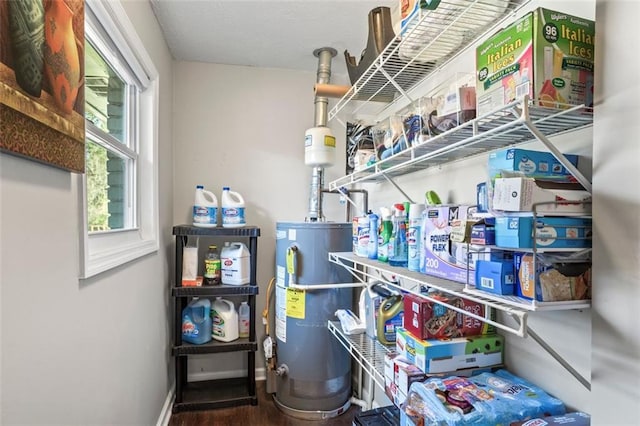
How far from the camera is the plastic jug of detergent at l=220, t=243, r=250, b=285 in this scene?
7.49 ft

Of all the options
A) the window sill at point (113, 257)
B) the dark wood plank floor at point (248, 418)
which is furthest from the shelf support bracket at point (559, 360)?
the dark wood plank floor at point (248, 418)

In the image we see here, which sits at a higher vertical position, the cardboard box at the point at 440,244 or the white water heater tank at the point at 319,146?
the white water heater tank at the point at 319,146

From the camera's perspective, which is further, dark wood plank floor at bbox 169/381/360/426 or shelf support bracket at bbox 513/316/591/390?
dark wood plank floor at bbox 169/381/360/426

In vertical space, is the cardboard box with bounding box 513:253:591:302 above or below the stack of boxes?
above

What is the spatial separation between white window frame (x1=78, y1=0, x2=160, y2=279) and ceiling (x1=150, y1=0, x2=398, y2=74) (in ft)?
1.19

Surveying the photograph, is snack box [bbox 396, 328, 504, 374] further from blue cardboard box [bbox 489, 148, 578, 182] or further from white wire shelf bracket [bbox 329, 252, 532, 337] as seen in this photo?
blue cardboard box [bbox 489, 148, 578, 182]

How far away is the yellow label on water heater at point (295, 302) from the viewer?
7.13 feet

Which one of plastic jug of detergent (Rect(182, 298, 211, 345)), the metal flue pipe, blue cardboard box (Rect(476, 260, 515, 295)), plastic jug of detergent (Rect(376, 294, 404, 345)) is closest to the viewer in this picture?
blue cardboard box (Rect(476, 260, 515, 295))

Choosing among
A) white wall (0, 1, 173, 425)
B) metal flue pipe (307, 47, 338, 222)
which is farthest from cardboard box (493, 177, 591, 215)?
metal flue pipe (307, 47, 338, 222)

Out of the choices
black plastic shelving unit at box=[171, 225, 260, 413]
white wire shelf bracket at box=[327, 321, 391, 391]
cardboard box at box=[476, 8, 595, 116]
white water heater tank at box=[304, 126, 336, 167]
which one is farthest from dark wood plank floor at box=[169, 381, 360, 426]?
cardboard box at box=[476, 8, 595, 116]

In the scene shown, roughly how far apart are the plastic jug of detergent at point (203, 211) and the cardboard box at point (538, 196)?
74.8 inches

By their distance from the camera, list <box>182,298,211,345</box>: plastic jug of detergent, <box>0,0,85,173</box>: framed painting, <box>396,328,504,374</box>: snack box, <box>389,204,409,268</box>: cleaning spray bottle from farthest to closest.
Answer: <box>182,298,211,345</box>: plastic jug of detergent < <box>389,204,409,268</box>: cleaning spray bottle < <box>396,328,504,374</box>: snack box < <box>0,0,85,173</box>: framed painting

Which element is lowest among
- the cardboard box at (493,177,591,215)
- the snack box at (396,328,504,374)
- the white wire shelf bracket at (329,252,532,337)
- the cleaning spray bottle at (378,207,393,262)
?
the snack box at (396,328,504,374)

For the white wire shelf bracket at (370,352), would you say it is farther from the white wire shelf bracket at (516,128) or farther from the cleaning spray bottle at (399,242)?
the white wire shelf bracket at (516,128)
